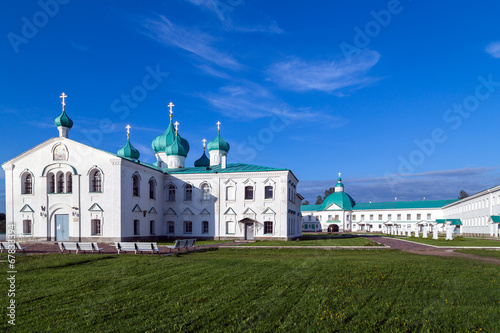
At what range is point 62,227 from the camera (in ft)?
98.8

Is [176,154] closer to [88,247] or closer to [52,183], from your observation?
[52,183]

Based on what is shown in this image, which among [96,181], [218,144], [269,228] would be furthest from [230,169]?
[96,181]

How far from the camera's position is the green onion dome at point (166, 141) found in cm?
4172

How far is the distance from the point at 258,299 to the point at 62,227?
87.8ft

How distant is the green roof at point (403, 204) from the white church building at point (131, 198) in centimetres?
4460

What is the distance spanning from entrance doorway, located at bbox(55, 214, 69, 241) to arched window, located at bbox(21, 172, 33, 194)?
3.62 meters

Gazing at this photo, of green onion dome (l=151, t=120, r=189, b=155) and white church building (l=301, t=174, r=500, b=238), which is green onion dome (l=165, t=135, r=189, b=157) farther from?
white church building (l=301, t=174, r=500, b=238)

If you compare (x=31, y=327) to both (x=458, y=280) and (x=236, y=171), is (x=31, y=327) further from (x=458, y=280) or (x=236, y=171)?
(x=236, y=171)

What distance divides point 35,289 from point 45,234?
23.9 meters

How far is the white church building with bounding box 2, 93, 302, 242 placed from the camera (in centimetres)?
2962

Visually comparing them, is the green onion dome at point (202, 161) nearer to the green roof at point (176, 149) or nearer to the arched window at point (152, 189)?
the green roof at point (176, 149)

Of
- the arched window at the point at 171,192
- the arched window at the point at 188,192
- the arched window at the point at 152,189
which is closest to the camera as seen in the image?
the arched window at the point at 152,189

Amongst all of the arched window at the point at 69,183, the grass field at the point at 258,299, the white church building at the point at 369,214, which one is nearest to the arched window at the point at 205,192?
the arched window at the point at 69,183

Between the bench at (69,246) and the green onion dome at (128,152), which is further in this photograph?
the green onion dome at (128,152)
